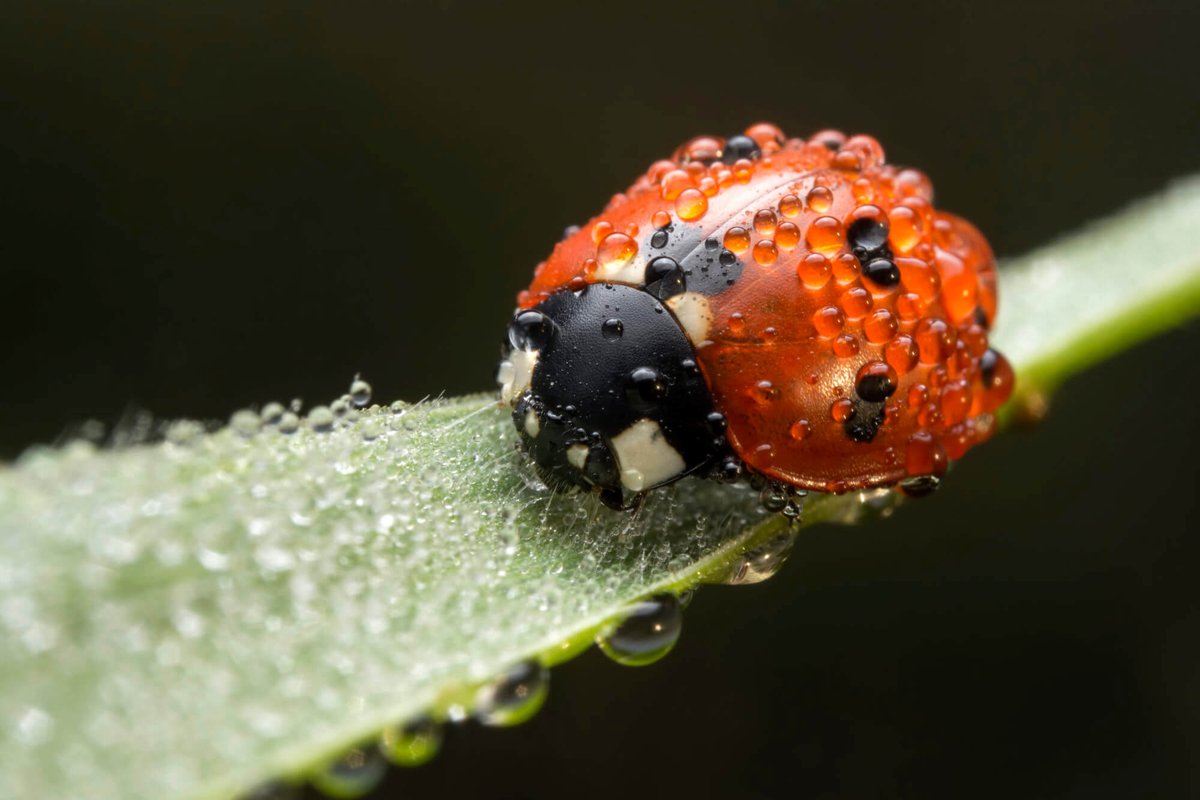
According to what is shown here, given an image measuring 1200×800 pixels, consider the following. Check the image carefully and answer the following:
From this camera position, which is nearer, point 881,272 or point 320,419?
point 320,419

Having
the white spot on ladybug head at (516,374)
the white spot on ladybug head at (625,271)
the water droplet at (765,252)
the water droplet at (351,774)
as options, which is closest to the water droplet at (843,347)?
the water droplet at (765,252)

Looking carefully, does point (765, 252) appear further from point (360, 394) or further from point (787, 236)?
point (360, 394)

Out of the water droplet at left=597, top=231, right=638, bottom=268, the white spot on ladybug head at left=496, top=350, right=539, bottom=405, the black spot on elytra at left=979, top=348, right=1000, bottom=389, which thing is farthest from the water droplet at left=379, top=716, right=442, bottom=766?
the black spot on elytra at left=979, top=348, right=1000, bottom=389

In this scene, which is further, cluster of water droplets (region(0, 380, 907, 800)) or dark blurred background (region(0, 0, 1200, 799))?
dark blurred background (region(0, 0, 1200, 799))

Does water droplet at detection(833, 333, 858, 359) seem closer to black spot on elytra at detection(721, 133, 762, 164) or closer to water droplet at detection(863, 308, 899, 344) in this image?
water droplet at detection(863, 308, 899, 344)

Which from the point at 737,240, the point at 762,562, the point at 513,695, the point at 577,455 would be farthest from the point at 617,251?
the point at 513,695

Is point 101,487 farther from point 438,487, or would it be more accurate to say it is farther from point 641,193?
point 641,193

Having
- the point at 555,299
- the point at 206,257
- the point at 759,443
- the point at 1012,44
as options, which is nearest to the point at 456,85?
the point at 206,257

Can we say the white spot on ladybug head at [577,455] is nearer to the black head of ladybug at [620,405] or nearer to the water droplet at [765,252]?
the black head of ladybug at [620,405]
